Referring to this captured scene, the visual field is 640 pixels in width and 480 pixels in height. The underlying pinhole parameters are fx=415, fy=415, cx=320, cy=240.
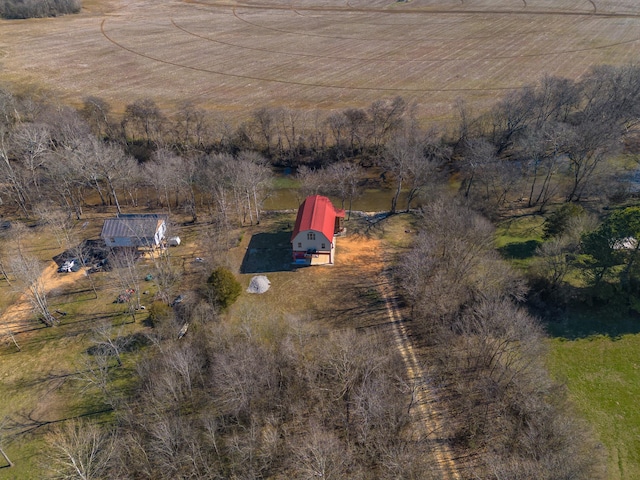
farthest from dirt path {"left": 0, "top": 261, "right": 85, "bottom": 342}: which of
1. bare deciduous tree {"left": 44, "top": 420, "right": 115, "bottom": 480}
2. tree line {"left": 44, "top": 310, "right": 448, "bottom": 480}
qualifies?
bare deciduous tree {"left": 44, "top": 420, "right": 115, "bottom": 480}

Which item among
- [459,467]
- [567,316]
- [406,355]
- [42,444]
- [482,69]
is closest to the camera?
[459,467]

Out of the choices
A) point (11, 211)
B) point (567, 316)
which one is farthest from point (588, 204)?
point (11, 211)

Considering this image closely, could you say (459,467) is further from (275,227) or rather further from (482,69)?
(482,69)

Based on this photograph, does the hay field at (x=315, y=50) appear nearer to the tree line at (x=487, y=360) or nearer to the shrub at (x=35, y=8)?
the shrub at (x=35, y=8)

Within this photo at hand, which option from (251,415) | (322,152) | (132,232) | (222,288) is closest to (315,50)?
(322,152)

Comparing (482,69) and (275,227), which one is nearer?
(275,227)

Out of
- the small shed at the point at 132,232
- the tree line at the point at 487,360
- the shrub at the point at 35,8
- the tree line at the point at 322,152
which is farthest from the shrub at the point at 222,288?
the shrub at the point at 35,8

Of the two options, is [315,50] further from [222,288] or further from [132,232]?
[222,288]
